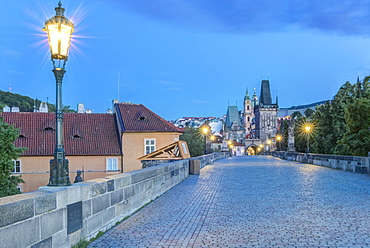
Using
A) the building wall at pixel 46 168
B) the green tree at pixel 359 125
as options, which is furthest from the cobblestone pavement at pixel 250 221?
the building wall at pixel 46 168

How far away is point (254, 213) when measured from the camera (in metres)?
9.25

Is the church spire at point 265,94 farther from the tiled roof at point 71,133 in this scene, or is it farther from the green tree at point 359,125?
the green tree at point 359,125

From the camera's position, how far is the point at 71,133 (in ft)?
130

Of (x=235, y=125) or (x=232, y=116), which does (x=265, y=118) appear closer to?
(x=235, y=125)

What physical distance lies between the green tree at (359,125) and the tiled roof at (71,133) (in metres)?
19.8

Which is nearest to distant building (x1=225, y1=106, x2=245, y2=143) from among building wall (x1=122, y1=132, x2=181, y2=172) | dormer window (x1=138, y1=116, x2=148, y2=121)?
dormer window (x1=138, y1=116, x2=148, y2=121)

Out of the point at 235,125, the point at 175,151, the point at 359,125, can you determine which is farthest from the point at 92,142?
the point at 235,125

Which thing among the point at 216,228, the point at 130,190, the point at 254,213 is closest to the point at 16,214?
the point at 216,228

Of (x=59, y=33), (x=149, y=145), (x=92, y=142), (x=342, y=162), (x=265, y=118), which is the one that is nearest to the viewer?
(x=59, y=33)

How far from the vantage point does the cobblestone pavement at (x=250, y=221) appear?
664 cm

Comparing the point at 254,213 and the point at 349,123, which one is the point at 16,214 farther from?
the point at 349,123

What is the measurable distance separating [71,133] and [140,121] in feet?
21.7

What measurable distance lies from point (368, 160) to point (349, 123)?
14342 millimetres

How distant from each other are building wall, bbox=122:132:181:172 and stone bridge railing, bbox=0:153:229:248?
2803cm
